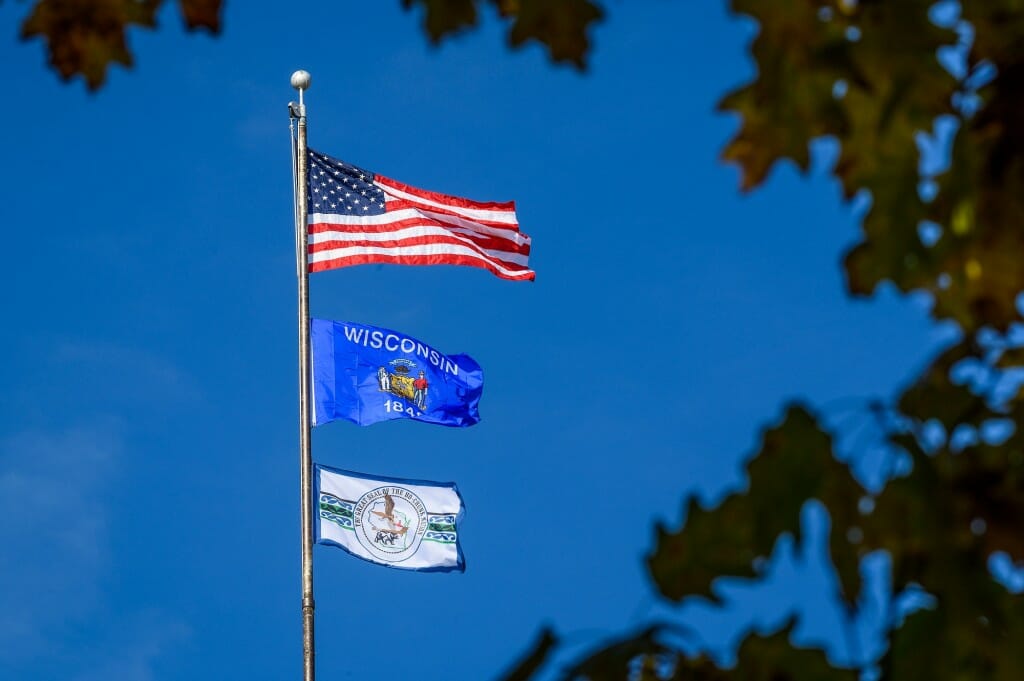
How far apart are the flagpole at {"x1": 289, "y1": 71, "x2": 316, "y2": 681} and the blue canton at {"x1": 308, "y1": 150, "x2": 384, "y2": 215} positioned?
181mm

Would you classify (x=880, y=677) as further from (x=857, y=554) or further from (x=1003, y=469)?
(x=1003, y=469)

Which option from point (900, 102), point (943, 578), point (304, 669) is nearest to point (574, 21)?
point (900, 102)

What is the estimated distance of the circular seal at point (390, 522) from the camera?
1700 cm

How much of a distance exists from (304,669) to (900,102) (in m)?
13.5

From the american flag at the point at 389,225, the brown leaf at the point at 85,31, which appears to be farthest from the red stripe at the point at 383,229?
the brown leaf at the point at 85,31

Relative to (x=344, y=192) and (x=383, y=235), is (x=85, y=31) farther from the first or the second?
(x=344, y=192)

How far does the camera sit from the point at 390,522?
17062mm

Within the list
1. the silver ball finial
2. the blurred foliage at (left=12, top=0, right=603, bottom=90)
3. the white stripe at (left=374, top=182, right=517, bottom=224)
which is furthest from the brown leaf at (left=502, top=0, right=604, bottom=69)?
the silver ball finial

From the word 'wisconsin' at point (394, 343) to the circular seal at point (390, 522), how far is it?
1569mm

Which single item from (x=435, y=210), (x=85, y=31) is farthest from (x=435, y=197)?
(x=85, y=31)

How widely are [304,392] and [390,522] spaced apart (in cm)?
163

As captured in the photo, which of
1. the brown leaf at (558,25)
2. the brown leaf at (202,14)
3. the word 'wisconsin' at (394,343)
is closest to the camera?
the brown leaf at (558,25)

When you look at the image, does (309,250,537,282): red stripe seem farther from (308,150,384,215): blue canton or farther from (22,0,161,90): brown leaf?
(22,0,161,90): brown leaf

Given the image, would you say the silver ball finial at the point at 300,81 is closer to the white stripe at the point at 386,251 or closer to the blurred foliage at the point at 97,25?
the white stripe at the point at 386,251
